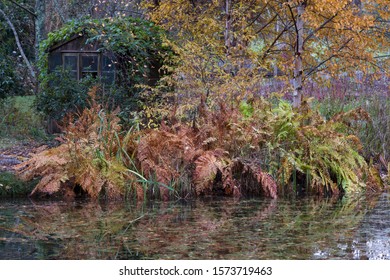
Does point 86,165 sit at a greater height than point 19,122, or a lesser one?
lesser

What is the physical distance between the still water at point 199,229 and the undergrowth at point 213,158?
1.22 ft

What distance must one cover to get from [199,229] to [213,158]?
2184 millimetres

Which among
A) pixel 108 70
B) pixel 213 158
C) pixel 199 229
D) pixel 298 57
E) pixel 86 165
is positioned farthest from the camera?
pixel 108 70

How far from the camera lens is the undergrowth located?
826 cm

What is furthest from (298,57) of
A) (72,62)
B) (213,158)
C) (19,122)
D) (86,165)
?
(19,122)

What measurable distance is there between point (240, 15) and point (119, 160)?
4878 mm

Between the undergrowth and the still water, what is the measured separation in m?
0.37

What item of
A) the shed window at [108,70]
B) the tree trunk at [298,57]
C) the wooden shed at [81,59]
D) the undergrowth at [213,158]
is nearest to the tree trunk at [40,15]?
the wooden shed at [81,59]

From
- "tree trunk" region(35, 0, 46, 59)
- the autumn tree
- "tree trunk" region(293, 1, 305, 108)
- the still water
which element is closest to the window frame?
the autumn tree

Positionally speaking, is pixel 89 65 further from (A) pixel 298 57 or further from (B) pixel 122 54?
(A) pixel 298 57

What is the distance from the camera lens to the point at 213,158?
840cm

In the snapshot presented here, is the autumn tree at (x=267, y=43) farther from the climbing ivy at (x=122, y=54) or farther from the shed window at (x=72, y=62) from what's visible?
the shed window at (x=72, y=62)

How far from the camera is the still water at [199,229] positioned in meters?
5.36

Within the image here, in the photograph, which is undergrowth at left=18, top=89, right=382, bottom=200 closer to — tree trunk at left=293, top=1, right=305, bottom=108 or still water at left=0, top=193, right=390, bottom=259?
still water at left=0, top=193, right=390, bottom=259
